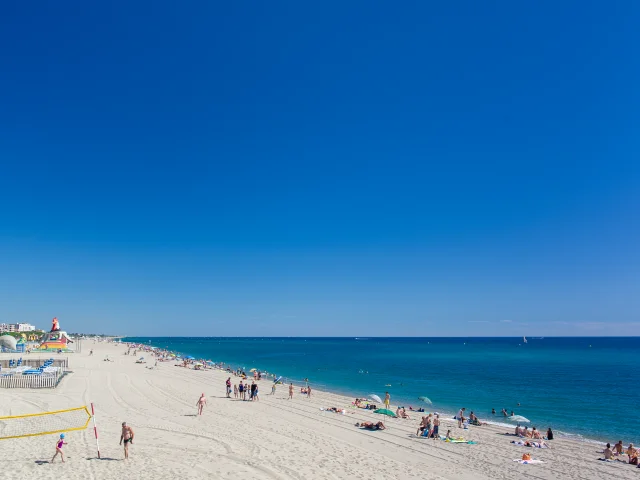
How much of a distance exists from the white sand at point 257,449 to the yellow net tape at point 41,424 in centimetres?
81

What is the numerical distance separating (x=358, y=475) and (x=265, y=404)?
612 inches

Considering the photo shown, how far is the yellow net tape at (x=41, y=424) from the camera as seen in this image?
52.0 ft

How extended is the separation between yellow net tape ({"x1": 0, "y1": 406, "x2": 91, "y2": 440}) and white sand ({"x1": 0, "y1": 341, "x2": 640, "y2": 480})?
807 mm

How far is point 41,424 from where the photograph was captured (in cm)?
1741

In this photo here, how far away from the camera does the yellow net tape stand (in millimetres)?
15844

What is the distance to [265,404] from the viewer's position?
27.4 meters

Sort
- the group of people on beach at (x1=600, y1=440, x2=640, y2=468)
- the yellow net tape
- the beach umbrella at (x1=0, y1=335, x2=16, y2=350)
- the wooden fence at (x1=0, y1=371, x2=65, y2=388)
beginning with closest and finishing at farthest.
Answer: the yellow net tape
the group of people on beach at (x1=600, y1=440, x2=640, y2=468)
the wooden fence at (x1=0, y1=371, x2=65, y2=388)
the beach umbrella at (x1=0, y1=335, x2=16, y2=350)

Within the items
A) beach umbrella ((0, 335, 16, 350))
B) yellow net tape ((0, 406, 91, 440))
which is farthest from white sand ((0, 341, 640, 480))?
beach umbrella ((0, 335, 16, 350))

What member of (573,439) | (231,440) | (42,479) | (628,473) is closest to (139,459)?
(42,479)

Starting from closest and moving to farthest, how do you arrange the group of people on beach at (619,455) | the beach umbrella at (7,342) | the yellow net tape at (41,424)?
the yellow net tape at (41,424)
the group of people on beach at (619,455)
the beach umbrella at (7,342)

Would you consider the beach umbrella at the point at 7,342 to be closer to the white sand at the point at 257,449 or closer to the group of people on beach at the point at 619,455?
the white sand at the point at 257,449

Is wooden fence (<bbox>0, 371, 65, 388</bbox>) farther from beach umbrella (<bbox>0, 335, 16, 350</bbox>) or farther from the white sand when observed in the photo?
beach umbrella (<bbox>0, 335, 16, 350</bbox>)

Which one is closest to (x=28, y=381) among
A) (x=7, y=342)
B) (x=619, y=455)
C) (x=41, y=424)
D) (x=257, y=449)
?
(x=41, y=424)

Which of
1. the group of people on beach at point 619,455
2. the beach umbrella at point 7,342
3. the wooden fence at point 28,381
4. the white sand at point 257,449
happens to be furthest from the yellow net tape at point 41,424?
the beach umbrella at point 7,342
